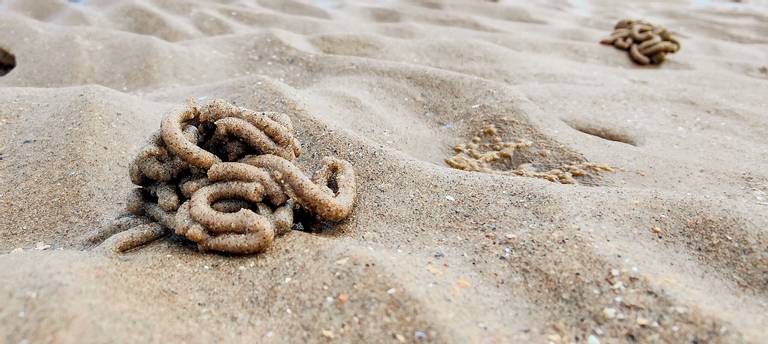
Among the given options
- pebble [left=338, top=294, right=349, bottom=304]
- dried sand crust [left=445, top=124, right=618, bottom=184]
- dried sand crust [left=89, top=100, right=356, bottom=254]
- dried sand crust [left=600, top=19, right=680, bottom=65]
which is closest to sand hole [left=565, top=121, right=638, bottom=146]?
dried sand crust [left=445, top=124, right=618, bottom=184]

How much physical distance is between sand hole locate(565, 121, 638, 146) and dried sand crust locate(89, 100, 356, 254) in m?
1.66

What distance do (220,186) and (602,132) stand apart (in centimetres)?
215

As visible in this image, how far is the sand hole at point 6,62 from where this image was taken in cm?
396

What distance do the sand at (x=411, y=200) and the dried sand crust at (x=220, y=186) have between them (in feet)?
0.24

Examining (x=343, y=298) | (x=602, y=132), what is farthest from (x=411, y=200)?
(x=602, y=132)

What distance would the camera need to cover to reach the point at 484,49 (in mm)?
4332

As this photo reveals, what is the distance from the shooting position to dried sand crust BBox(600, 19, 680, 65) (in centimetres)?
452

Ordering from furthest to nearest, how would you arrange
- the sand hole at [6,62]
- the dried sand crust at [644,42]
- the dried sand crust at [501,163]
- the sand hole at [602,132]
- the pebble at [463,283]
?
the dried sand crust at [644,42]
the sand hole at [6,62]
the sand hole at [602,132]
the dried sand crust at [501,163]
the pebble at [463,283]

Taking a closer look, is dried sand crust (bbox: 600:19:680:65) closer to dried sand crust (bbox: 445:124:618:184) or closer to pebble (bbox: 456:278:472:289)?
dried sand crust (bbox: 445:124:618:184)

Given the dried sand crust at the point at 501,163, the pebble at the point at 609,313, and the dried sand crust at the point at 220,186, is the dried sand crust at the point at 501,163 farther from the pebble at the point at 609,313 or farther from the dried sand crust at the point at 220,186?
the pebble at the point at 609,313

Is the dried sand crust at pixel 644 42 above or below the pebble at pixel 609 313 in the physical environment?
above

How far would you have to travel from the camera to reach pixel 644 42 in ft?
15.3

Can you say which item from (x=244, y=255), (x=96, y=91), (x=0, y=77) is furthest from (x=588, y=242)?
(x=0, y=77)

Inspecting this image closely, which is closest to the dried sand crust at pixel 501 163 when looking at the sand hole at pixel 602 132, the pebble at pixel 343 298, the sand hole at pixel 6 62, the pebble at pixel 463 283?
the sand hole at pixel 602 132
